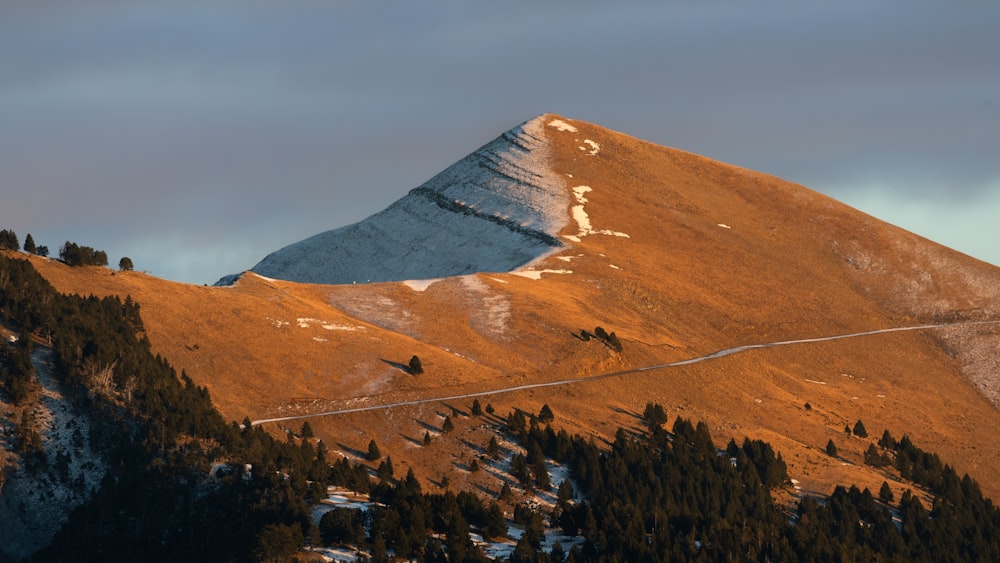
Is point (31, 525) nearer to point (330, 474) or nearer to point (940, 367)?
point (330, 474)

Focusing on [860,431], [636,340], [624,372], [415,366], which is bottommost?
[860,431]

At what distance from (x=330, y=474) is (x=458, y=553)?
1458 cm

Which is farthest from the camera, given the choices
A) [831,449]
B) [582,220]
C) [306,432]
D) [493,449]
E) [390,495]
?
[582,220]

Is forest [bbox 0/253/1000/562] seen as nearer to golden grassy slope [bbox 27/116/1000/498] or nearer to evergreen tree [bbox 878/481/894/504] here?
evergreen tree [bbox 878/481/894/504]

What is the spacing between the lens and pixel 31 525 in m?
97.7

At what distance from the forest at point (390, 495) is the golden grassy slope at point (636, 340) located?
186 inches

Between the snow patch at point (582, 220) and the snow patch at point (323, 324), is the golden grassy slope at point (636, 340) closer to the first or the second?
the snow patch at point (323, 324)

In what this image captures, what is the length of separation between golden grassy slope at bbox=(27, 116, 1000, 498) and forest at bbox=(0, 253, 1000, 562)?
4.72m

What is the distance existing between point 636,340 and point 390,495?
172 ft

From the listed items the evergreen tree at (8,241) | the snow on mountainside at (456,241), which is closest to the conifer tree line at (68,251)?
the evergreen tree at (8,241)

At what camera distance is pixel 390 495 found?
324 ft

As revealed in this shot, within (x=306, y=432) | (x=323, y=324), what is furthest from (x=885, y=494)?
(x=323, y=324)

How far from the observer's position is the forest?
93688 mm

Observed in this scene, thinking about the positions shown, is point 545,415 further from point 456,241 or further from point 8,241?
point 456,241
